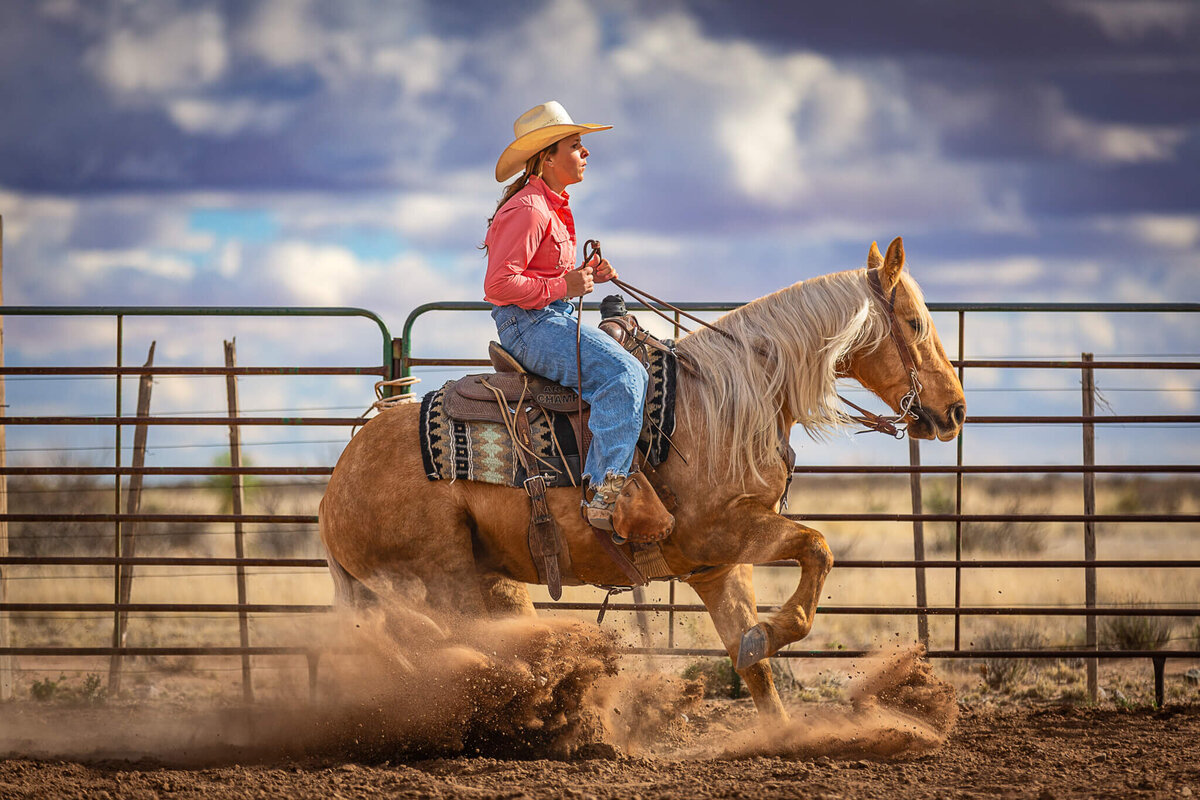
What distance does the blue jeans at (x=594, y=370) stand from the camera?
433 cm

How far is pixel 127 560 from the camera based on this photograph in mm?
6324

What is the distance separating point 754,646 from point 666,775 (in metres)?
0.62

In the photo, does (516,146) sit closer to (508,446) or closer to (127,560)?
(508,446)

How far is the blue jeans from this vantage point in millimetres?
4328

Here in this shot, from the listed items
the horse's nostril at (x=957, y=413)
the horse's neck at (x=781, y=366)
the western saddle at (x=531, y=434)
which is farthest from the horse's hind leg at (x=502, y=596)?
the horse's nostril at (x=957, y=413)

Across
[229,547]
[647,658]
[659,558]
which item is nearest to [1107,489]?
[229,547]

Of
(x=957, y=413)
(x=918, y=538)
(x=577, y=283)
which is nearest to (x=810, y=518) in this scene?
(x=918, y=538)

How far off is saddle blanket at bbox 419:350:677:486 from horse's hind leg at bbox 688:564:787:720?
0.74 metres

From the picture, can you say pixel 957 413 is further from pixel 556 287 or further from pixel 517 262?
pixel 517 262

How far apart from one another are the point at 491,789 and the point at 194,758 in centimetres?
181

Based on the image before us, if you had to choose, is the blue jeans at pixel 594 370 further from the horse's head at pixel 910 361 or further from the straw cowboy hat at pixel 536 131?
the horse's head at pixel 910 361

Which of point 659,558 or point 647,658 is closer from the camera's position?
point 659,558

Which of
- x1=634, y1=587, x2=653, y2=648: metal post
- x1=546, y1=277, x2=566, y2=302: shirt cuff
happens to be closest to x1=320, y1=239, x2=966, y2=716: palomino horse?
x1=546, y1=277, x2=566, y2=302: shirt cuff

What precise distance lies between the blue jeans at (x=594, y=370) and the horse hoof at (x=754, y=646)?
841mm
